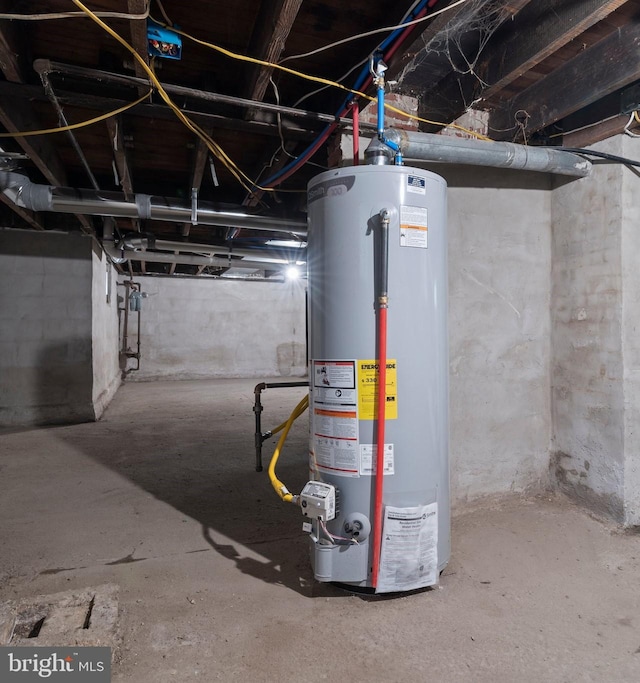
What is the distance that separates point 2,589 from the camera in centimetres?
169

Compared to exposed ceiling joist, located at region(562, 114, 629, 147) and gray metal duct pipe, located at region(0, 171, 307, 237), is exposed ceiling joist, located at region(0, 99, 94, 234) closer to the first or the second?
gray metal duct pipe, located at region(0, 171, 307, 237)

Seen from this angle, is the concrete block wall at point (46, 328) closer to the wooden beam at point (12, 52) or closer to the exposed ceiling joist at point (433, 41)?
the wooden beam at point (12, 52)

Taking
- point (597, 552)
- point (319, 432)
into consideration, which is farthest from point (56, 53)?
point (597, 552)

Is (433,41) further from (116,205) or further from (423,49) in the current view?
(116,205)

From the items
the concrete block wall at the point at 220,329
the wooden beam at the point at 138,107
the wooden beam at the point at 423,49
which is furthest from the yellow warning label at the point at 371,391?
the concrete block wall at the point at 220,329

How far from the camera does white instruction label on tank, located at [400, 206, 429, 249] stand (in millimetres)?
1563

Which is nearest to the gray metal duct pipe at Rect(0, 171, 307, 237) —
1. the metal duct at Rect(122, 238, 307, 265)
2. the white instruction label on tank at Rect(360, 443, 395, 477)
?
the metal duct at Rect(122, 238, 307, 265)

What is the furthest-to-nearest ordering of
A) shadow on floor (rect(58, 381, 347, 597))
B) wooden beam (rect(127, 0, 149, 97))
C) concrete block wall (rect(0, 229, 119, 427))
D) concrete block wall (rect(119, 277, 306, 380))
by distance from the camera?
1. concrete block wall (rect(119, 277, 306, 380))
2. concrete block wall (rect(0, 229, 119, 427))
3. shadow on floor (rect(58, 381, 347, 597))
4. wooden beam (rect(127, 0, 149, 97))

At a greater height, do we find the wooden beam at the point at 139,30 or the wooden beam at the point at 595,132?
the wooden beam at the point at 139,30

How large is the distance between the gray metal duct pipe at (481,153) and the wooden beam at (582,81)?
0.23 metres

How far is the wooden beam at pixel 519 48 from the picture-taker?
1.62 meters

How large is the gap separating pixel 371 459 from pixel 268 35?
5.42ft

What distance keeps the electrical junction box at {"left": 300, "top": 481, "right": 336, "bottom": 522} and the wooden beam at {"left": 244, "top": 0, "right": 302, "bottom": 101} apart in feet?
5.55

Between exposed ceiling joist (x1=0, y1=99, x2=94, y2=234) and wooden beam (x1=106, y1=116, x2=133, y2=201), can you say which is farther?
wooden beam (x1=106, y1=116, x2=133, y2=201)
